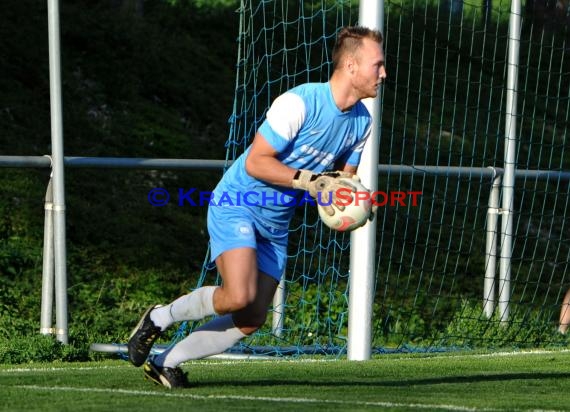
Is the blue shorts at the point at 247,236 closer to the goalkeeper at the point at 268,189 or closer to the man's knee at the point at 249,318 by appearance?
the goalkeeper at the point at 268,189

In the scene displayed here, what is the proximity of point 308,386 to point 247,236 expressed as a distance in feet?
3.43

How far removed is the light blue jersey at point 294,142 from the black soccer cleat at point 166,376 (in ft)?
2.91

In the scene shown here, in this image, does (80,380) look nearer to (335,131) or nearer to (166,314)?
(166,314)

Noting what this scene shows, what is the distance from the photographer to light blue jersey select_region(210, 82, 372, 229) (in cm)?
613

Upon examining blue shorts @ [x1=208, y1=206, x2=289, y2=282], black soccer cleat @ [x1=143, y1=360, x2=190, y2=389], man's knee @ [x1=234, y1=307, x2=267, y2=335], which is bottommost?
black soccer cleat @ [x1=143, y1=360, x2=190, y2=389]

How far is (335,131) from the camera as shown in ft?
20.7

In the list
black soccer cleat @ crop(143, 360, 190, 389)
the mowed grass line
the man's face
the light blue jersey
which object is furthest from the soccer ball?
black soccer cleat @ crop(143, 360, 190, 389)

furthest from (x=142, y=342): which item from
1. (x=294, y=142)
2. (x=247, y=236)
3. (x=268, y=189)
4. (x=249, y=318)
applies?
(x=294, y=142)

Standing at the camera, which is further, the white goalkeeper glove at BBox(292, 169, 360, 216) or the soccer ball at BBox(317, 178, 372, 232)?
the soccer ball at BBox(317, 178, 372, 232)

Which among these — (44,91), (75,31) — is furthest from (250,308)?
(75,31)

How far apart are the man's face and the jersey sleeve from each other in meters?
0.33

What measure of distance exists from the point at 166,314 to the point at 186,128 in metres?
9.50

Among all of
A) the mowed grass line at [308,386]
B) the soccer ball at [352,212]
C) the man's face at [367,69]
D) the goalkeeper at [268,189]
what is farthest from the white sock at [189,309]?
the man's face at [367,69]

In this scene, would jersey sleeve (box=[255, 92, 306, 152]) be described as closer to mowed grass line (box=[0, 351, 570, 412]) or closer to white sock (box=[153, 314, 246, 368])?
white sock (box=[153, 314, 246, 368])
